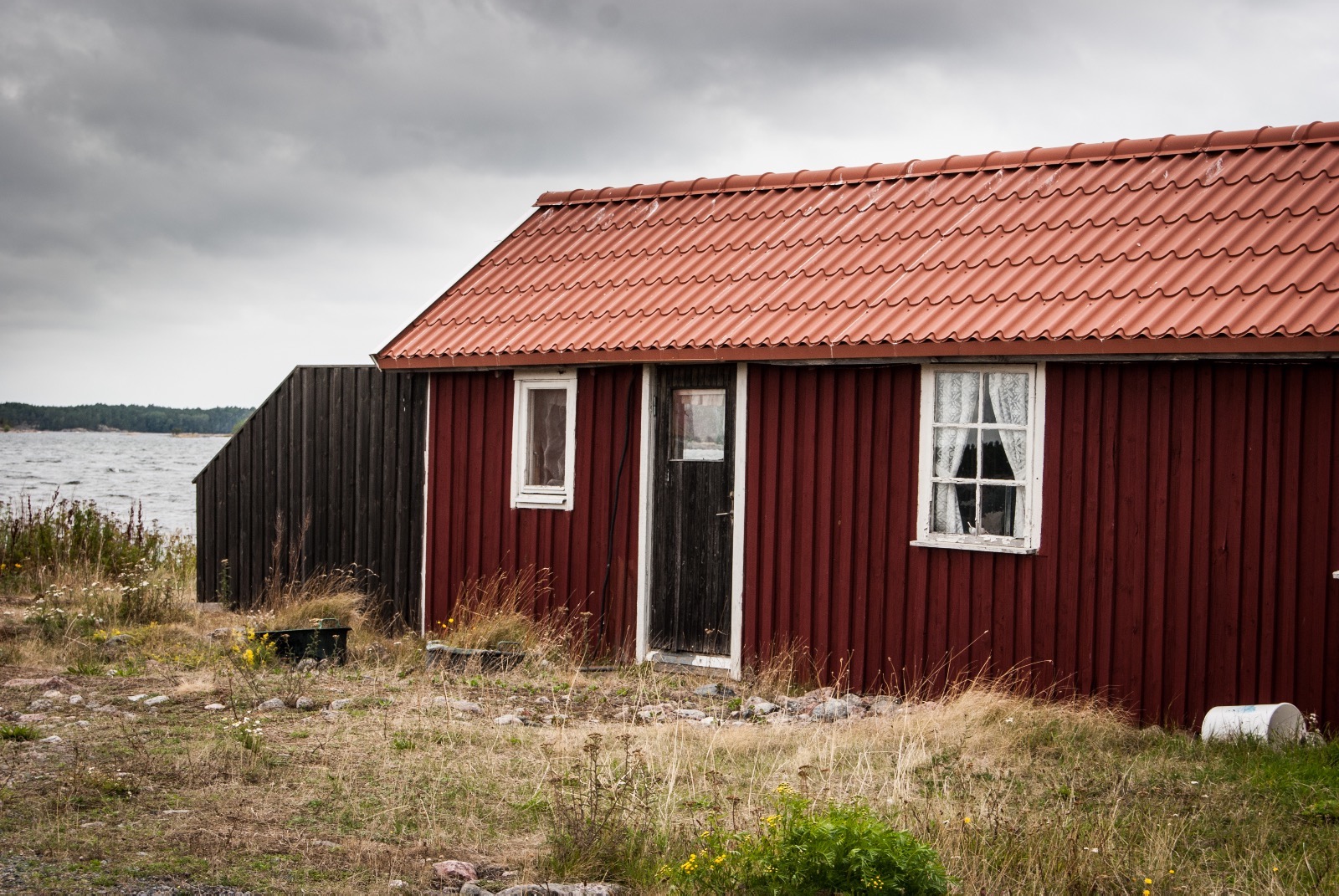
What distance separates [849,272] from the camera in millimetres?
10914

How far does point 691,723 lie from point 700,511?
2878mm

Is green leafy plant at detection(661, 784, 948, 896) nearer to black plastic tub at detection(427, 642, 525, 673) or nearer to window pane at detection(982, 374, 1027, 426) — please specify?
window pane at detection(982, 374, 1027, 426)

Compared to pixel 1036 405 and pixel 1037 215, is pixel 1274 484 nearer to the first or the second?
pixel 1036 405

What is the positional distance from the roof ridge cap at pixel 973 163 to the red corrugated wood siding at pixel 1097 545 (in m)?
2.78

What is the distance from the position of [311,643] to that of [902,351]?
211 inches

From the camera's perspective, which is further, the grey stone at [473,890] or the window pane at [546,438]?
the window pane at [546,438]

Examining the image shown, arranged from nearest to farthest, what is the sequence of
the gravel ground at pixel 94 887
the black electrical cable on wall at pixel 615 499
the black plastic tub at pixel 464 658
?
the gravel ground at pixel 94 887
the black plastic tub at pixel 464 658
the black electrical cable on wall at pixel 615 499

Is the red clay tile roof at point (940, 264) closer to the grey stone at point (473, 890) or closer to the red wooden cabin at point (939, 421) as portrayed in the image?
the red wooden cabin at point (939, 421)

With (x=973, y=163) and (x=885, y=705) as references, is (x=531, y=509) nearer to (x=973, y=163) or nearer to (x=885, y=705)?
(x=885, y=705)

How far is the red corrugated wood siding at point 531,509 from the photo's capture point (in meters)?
11.5

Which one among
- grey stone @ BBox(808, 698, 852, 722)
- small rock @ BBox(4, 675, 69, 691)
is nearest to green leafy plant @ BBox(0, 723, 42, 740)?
small rock @ BBox(4, 675, 69, 691)

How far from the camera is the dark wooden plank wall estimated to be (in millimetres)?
13023

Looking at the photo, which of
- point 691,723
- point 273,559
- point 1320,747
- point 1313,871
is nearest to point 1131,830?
point 1313,871

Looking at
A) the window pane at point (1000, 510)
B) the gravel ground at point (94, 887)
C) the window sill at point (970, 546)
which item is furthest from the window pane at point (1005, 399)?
the gravel ground at point (94, 887)
